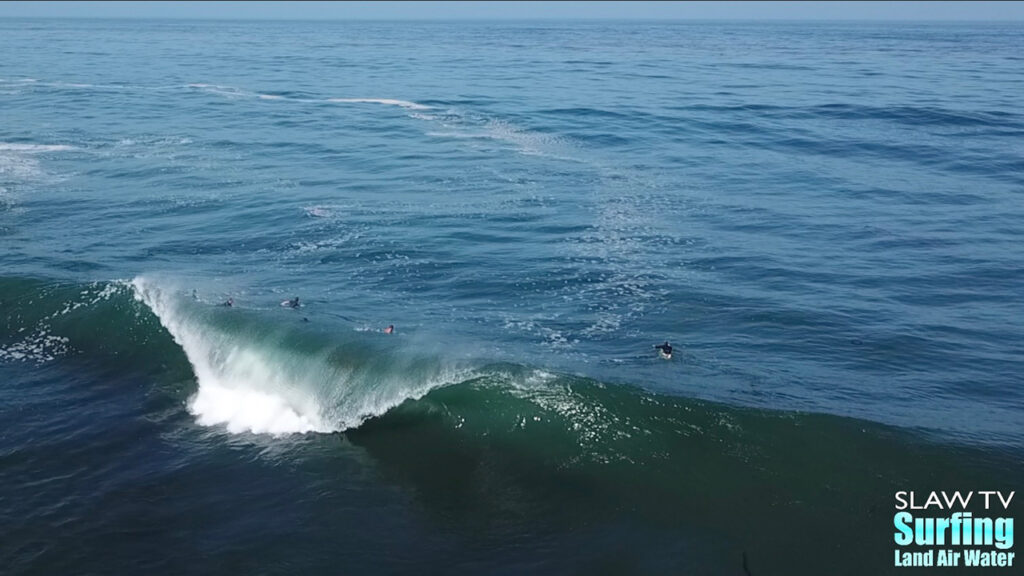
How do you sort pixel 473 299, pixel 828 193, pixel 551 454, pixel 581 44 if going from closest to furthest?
pixel 551 454
pixel 473 299
pixel 828 193
pixel 581 44

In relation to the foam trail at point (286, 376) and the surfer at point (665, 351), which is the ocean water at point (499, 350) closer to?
the foam trail at point (286, 376)

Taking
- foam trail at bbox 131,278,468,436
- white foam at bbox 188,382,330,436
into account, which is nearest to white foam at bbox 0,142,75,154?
foam trail at bbox 131,278,468,436

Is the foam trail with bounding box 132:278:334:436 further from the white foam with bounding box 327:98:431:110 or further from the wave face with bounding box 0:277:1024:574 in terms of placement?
the white foam with bounding box 327:98:431:110

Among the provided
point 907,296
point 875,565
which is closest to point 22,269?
point 875,565

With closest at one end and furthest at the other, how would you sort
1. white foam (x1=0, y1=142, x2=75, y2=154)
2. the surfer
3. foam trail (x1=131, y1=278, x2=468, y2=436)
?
foam trail (x1=131, y1=278, x2=468, y2=436)
the surfer
white foam (x1=0, y1=142, x2=75, y2=154)

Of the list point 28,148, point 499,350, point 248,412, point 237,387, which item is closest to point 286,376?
point 237,387

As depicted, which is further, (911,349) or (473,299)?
(473,299)

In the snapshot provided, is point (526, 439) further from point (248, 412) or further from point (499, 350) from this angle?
point (248, 412)

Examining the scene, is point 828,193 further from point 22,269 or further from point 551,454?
point 22,269

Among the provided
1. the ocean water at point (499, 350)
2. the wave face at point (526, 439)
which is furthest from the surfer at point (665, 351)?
the wave face at point (526, 439)
